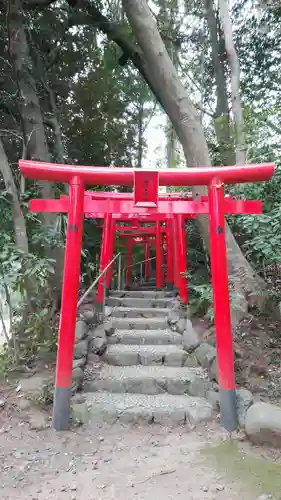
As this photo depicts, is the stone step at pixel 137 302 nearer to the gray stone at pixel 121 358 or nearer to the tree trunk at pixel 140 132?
the gray stone at pixel 121 358

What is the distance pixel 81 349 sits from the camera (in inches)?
174

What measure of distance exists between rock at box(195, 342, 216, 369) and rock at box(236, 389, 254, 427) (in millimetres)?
674

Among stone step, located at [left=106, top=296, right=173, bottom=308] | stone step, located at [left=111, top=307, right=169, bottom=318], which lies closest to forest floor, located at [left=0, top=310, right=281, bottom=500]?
stone step, located at [left=111, top=307, right=169, bottom=318]

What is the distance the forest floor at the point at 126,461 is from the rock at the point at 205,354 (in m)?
0.43

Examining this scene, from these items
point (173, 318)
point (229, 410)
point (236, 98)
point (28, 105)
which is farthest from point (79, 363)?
point (236, 98)

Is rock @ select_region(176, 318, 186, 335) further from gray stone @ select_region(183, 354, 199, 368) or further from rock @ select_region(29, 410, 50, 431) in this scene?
rock @ select_region(29, 410, 50, 431)

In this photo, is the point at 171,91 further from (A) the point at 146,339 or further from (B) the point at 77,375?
(B) the point at 77,375

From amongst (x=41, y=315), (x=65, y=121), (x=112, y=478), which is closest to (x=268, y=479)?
(x=112, y=478)

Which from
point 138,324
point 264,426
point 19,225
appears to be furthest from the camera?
point 138,324

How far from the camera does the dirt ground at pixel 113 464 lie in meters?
2.46

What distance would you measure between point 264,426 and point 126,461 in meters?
1.18

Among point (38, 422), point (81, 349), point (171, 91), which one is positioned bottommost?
point (38, 422)

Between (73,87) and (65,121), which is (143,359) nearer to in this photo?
(65,121)

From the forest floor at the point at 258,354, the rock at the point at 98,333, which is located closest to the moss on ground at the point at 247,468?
the forest floor at the point at 258,354
